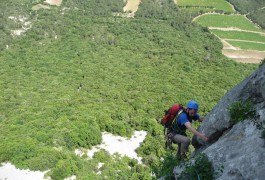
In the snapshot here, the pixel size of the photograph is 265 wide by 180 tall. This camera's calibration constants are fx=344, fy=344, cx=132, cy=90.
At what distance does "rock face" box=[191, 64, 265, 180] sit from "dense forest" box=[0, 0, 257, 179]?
1882 mm

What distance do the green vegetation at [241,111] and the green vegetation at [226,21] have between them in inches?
4205

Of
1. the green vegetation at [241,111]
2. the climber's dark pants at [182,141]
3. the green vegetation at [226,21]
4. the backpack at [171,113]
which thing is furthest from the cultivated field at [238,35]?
the green vegetation at [241,111]

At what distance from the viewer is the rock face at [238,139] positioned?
923cm

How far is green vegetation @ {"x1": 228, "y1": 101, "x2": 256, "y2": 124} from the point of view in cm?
1073

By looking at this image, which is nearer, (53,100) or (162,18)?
(53,100)

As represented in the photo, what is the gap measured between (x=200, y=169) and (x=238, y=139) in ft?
5.06

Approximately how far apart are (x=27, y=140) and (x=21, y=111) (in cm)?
1380

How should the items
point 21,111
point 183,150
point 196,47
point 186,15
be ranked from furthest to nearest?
point 186,15
point 196,47
point 21,111
point 183,150

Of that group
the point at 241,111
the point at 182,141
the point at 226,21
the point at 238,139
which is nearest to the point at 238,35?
the point at 226,21

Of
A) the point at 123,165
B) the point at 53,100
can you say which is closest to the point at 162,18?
the point at 53,100

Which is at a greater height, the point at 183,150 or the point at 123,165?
the point at 183,150

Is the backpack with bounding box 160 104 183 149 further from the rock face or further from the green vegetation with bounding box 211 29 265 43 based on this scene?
the green vegetation with bounding box 211 29 265 43

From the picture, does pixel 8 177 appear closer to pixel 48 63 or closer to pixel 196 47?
pixel 48 63

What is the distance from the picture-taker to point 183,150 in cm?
1267
